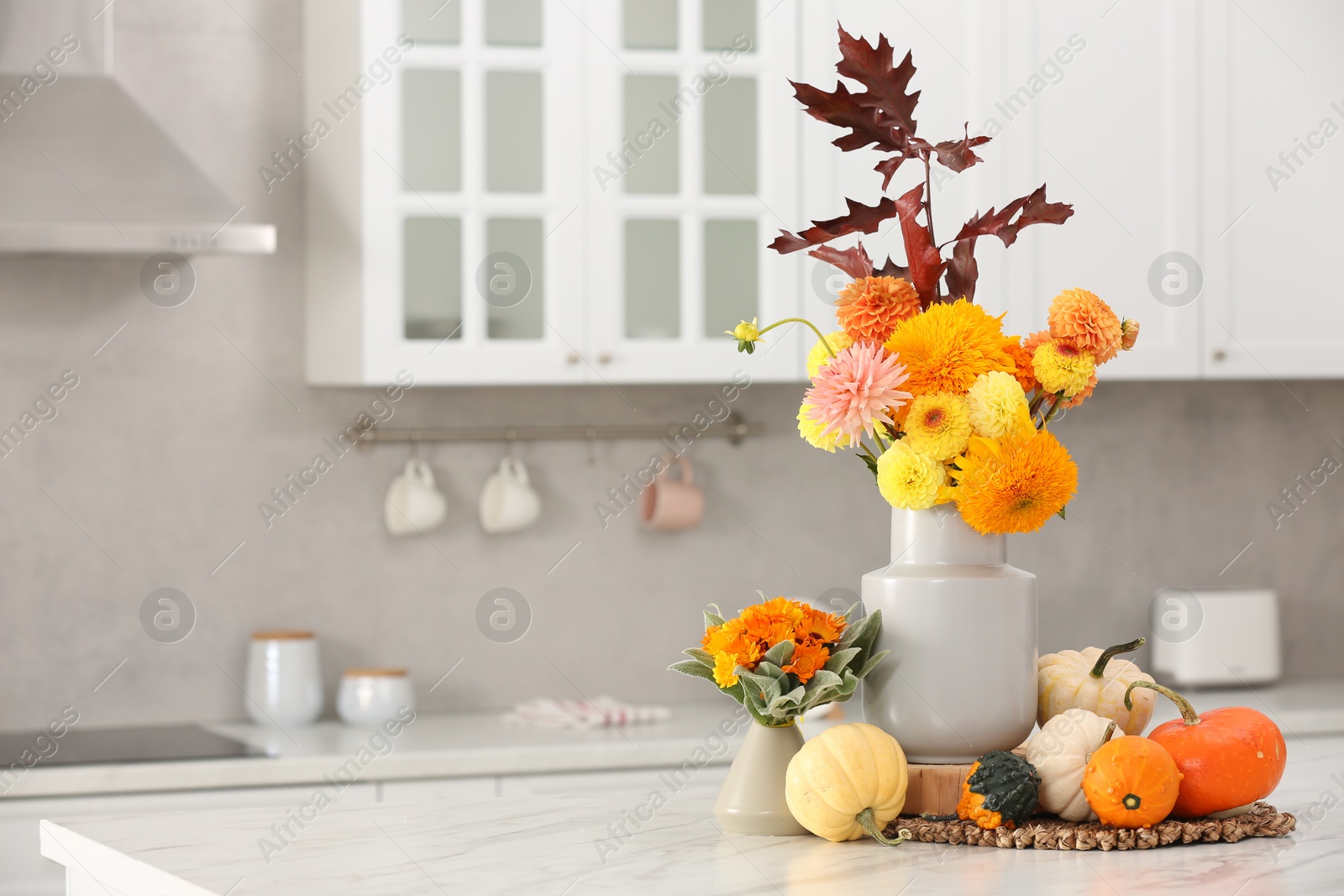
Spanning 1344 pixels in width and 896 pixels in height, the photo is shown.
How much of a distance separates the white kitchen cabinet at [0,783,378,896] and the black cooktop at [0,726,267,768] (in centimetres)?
7

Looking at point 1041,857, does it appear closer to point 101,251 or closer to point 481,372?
point 481,372

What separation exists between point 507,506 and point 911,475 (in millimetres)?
1765

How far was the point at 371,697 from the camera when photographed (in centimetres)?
277

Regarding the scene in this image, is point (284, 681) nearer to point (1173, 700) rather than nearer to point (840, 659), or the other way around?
point (840, 659)

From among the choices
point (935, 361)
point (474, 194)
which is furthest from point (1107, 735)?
point (474, 194)

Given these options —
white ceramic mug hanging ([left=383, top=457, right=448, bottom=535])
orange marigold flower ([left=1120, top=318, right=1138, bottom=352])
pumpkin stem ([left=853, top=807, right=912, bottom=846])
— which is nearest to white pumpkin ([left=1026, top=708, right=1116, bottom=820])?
pumpkin stem ([left=853, top=807, right=912, bottom=846])

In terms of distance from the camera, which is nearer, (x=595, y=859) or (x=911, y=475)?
(x=595, y=859)

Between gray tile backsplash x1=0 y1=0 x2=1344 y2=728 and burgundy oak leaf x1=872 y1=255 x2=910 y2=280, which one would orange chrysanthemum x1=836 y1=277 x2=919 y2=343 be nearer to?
burgundy oak leaf x1=872 y1=255 x2=910 y2=280

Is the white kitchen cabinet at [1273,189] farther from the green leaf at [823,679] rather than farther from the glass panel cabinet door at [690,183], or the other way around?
the green leaf at [823,679]

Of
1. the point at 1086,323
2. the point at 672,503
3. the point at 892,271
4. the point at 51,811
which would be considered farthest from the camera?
the point at 672,503

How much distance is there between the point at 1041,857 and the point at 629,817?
395 millimetres

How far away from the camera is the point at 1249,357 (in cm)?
296

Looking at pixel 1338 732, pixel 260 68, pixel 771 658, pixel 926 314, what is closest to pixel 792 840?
pixel 771 658

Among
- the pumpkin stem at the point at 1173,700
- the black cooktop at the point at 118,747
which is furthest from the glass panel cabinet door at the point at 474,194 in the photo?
the pumpkin stem at the point at 1173,700
